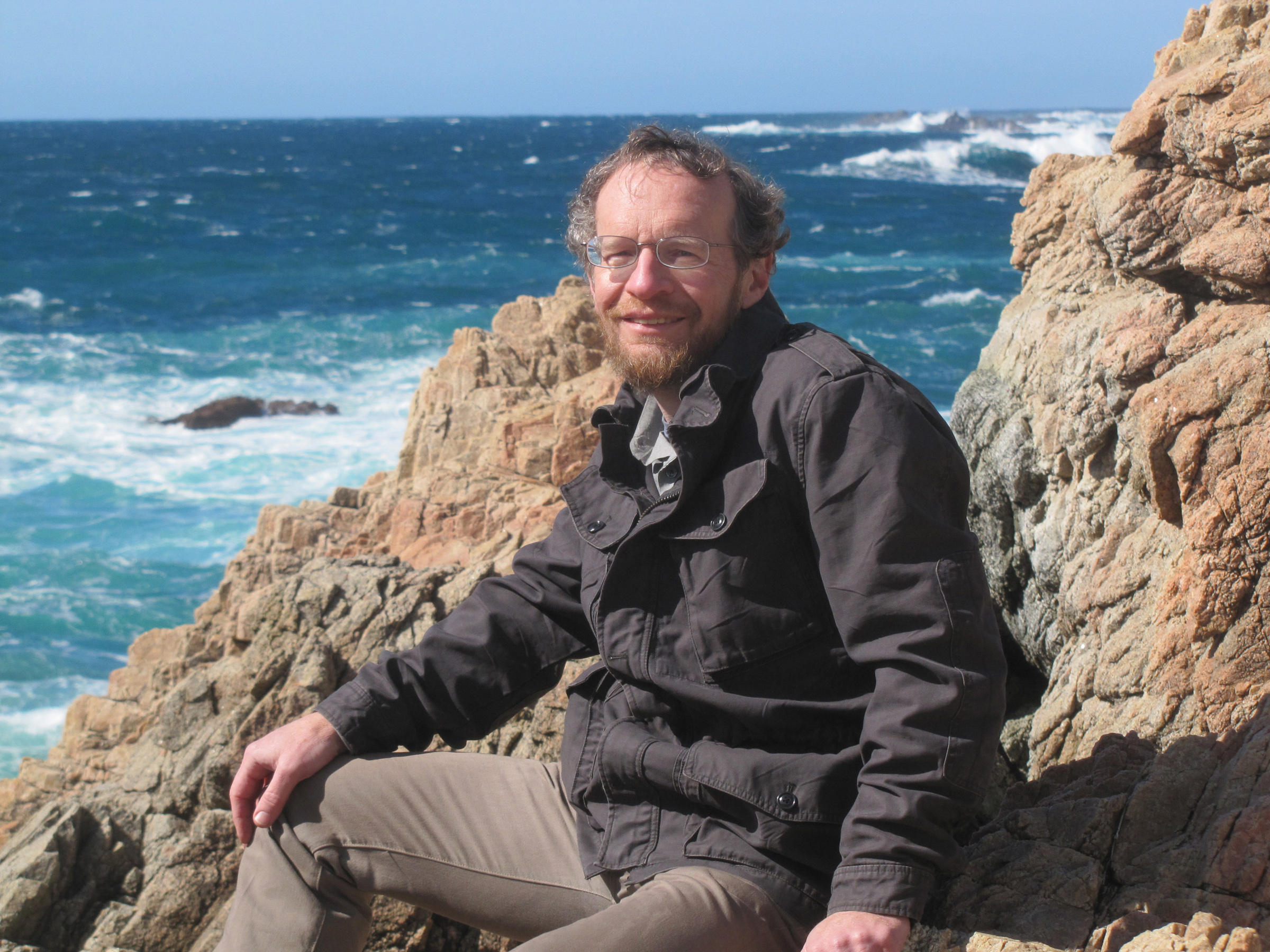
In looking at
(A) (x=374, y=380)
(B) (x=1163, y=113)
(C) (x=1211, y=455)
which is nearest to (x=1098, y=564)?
(C) (x=1211, y=455)

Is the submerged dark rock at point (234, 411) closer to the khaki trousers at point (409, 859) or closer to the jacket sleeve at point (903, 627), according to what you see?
the khaki trousers at point (409, 859)

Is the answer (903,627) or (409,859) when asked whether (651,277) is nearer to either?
(903,627)

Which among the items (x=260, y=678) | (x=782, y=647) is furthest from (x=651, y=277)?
(x=260, y=678)

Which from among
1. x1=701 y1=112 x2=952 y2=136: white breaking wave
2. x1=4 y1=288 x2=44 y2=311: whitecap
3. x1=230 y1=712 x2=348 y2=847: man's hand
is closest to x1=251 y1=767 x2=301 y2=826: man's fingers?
x1=230 y1=712 x2=348 y2=847: man's hand

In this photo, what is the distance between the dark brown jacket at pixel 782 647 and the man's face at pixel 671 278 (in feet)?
0.32

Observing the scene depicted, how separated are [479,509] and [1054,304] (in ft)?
10.8

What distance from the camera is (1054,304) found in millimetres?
3686

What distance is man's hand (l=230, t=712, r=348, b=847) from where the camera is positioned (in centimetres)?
247

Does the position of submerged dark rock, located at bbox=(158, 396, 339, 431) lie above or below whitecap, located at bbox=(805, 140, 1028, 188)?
below

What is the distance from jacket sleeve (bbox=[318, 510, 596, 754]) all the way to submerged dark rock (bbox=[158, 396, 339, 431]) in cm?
1407

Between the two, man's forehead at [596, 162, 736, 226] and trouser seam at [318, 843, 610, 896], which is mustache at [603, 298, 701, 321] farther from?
trouser seam at [318, 843, 610, 896]

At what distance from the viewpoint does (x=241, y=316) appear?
24.2 metres

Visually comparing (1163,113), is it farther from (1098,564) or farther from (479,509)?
(479,509)

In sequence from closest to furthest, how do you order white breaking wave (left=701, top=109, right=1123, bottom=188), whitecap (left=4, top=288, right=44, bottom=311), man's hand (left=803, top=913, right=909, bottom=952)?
man's hand (left=803, top=913, right=909, bottom=952)
whitecap (left=4, top=288, right=44, bottom=311)
white breaking wave (left=701, top=109, right=1123, bottom=188)
